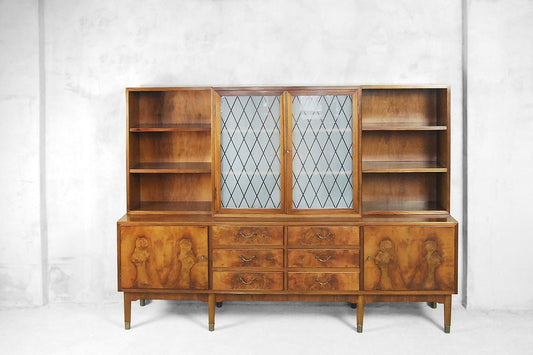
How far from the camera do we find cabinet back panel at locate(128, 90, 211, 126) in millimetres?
3977

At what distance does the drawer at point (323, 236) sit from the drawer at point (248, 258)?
0.17m

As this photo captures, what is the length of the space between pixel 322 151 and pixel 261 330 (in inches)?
56.9

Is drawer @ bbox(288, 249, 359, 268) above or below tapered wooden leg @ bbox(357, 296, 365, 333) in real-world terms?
above

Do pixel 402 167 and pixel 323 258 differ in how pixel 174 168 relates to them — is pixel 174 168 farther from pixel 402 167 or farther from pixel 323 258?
pixel 402 167

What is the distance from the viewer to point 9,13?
3979 millimetres

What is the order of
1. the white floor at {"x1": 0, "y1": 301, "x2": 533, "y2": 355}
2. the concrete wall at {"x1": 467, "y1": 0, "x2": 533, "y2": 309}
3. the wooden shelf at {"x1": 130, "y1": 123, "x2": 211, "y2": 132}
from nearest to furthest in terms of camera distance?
the white floor at {"x1": 0, "y1": 301, "x2": 533, "y2": 355} < the wooden shelf at {"x1": 130, "y1": 123, "x2": 211, "y2": 132} < the concrete wall at {"x1": 467, "y1": 0, "x2": 533, "y2": 309}

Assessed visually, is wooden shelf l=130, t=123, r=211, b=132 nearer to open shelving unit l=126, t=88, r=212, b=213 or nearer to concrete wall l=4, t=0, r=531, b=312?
open shelving unit l=126, t=88, r=212, b=213

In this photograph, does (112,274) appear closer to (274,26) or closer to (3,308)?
(3,308)

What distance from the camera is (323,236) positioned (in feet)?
11.4

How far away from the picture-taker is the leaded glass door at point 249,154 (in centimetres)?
363

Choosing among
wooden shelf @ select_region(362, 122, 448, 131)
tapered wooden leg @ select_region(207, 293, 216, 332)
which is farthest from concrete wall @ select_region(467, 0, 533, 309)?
tapered wooden leg @ select_region(207, 293, 216, 332)

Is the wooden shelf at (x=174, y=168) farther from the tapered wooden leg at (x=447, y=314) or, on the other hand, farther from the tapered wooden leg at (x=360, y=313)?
the tapered wooden leg at (x=447, y=314)

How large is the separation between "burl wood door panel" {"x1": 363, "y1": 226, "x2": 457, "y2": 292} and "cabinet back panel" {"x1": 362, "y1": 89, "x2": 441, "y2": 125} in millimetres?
993

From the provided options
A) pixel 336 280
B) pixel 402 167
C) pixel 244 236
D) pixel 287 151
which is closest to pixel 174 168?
pixel 244 236
